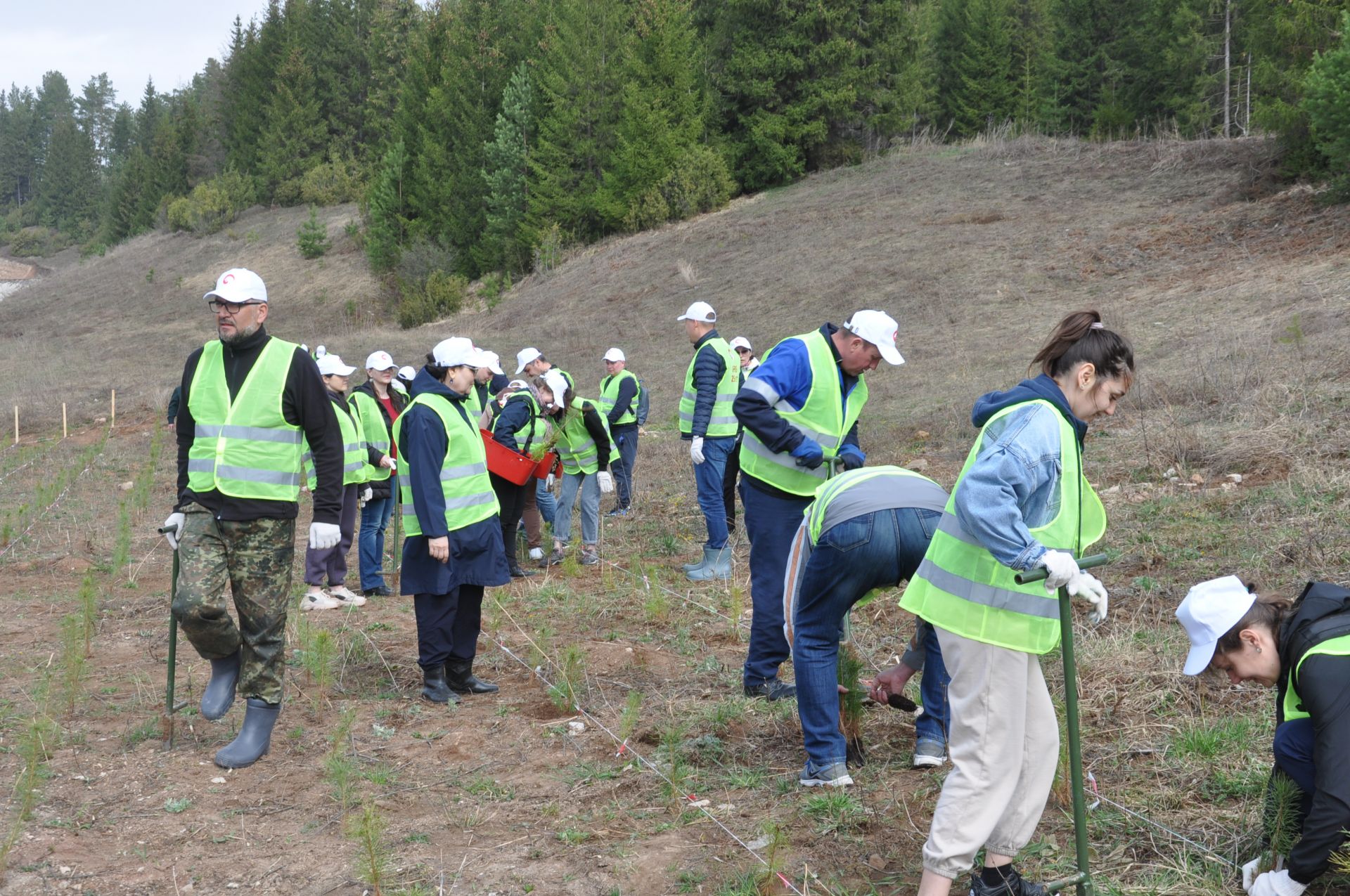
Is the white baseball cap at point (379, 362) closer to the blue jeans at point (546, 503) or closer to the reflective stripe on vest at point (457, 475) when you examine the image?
the blue jeans at point (546, 503)

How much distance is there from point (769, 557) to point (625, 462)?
6340 mm

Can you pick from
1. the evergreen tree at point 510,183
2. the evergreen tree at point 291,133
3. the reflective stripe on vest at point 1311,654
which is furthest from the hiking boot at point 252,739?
the evergreen tree at point 291,133

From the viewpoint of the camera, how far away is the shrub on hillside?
57656mm

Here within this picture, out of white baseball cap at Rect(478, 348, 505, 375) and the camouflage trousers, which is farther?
white baseball cap at Rect(478, 348, 505, 375)

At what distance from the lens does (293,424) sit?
16.6ft

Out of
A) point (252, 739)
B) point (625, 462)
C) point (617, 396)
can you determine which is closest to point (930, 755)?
point (252, 739)

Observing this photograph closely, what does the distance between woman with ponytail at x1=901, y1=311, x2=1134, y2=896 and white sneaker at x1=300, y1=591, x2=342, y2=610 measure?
5.83m

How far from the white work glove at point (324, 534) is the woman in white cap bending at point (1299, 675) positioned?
11.2ft

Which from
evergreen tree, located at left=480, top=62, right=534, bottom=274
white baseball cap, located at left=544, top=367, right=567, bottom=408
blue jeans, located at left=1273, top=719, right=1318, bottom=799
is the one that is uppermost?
evergreen tree, located at left=480, top=62, right=534, bottom=274

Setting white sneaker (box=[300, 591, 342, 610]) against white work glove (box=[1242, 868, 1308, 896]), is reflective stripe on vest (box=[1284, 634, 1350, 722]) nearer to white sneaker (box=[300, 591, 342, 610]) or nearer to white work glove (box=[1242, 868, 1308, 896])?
white work glove (box=[1242, 868, 1308, 896])

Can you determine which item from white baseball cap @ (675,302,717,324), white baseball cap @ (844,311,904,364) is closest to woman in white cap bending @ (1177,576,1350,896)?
white baseball cap @ (844,311,904,364)

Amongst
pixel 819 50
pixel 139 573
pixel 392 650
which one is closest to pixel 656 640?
pixel 392 650

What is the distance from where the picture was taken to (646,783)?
4738 millimetres

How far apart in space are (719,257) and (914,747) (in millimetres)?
26304
